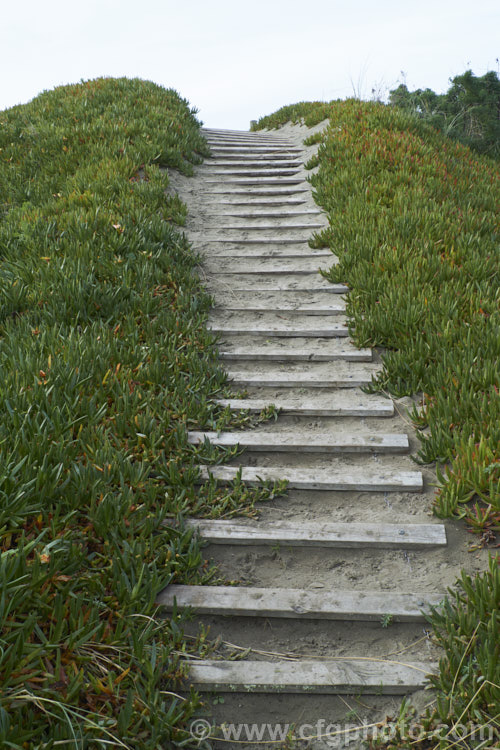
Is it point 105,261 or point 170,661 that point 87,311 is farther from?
point 170,661

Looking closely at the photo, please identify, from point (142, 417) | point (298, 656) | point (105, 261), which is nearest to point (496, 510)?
point (298, 656)

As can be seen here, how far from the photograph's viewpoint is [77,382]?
375 centimetres

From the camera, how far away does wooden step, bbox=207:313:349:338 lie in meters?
5.52

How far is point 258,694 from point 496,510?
5.76 ft

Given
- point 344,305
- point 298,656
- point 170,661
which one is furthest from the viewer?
point 344,305

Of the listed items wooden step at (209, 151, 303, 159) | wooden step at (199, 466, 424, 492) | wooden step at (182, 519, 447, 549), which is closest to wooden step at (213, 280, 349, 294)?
wooden step at (199, 466, 424, 492)

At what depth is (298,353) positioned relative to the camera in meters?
5.23

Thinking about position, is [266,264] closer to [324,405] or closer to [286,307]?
[286,307]

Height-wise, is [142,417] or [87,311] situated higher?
[87,311]

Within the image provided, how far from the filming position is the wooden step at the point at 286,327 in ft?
18.1

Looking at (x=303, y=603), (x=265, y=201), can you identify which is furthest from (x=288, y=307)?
(x=303, y=603)

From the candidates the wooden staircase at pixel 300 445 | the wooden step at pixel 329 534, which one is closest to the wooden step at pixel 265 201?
the wooden staircase at pixel 300 445

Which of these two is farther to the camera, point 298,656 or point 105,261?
point 105,261

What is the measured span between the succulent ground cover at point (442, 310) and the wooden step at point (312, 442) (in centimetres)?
27
